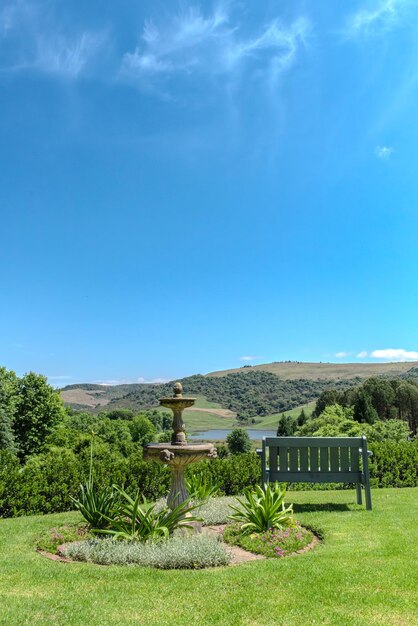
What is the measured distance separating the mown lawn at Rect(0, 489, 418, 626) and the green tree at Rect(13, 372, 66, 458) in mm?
32643

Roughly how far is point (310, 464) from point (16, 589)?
5.17 metres

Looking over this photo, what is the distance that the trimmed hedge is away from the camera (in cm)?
838

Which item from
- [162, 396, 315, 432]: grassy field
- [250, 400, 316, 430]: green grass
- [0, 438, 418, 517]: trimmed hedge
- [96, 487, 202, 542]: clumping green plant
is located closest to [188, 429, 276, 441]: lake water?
[250, 400, 316, 430]: green grass

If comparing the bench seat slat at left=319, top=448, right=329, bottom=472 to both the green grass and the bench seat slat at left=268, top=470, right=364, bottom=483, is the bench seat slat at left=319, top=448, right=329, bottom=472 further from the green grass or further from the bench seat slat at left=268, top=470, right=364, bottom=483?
the green grass

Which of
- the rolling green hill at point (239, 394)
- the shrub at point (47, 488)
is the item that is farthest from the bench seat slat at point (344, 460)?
the rolling green hill at point (239, 394)

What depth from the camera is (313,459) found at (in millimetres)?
7934

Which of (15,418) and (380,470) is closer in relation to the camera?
(380,470)

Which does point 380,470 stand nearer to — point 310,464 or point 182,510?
point 310,464

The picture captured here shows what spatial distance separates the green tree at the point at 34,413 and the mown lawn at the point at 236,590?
32643 millimetres

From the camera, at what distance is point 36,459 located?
31.1m

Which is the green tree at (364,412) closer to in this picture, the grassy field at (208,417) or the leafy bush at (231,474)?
the leafy bush at (231,474)

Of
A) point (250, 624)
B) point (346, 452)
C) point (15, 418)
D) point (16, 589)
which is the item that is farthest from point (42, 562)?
point (15, 418)

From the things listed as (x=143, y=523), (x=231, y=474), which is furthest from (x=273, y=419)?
(x=143, y=523)

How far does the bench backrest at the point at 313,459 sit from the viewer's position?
312 inches
